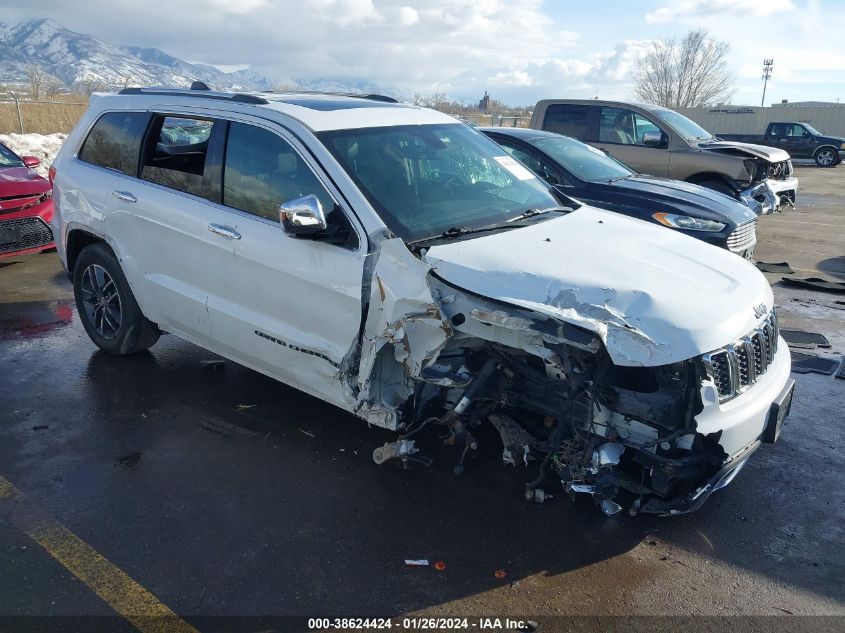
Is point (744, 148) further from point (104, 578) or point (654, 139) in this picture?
point (104, 578)

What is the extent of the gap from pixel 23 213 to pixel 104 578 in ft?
22.5

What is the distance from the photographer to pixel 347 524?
3488 mm

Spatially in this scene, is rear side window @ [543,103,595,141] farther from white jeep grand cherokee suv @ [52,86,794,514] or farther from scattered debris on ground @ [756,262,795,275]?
white jeep grand cherokee suv @ [52,86,794,514]

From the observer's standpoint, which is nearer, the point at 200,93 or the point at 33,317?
the point at 200,93

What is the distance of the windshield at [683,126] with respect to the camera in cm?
1136

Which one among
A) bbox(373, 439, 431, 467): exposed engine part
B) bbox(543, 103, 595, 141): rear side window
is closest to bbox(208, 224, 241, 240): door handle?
bbox(373, 439, 431, 467): exposed engine part

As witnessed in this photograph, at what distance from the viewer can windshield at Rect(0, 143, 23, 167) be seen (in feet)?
30.8

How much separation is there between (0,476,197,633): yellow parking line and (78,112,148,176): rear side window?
2.60m

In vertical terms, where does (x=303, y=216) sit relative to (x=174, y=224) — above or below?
above

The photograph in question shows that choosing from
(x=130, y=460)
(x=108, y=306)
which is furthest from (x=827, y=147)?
(x=130, y=460)

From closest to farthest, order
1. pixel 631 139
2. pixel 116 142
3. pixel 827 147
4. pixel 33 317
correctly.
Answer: pixel 116 142 → pixel 33 317 → pixel 631 139 → pixel 827 147

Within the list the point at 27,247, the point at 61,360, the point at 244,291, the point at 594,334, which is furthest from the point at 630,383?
the point at 27,247

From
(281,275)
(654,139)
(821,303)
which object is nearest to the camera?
(281,275)

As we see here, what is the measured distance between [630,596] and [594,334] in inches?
45.4
